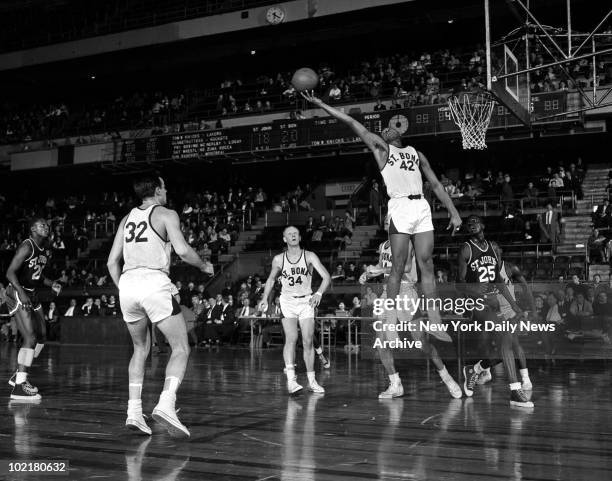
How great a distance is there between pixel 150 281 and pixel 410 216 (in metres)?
3.05

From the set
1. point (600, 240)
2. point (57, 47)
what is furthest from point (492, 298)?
point (57, 47)

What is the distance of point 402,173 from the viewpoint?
746 centimetres

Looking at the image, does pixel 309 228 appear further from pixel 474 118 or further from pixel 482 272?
pixel 482 272

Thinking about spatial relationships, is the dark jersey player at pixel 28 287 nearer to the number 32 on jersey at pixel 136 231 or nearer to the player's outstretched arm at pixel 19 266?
the player's outstretched arm at pixel 19 266

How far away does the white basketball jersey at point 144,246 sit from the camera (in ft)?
18.1

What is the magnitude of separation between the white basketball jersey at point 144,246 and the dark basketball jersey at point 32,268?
A: 3365 millimetres

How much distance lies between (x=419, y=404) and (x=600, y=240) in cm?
1233

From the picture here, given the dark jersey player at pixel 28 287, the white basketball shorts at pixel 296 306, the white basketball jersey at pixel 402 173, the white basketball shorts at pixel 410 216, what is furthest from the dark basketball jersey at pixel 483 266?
the dark jersey player at pixel 28 287

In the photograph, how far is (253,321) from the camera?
747 inches

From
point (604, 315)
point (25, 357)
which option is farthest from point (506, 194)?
point (25, 357)

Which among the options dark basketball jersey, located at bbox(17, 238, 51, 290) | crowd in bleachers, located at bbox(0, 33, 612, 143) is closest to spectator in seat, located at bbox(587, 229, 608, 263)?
crowd in bleachers, located at bbox(0, 33, 612, 143)

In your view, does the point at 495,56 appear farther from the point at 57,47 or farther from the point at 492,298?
the point at 57,47

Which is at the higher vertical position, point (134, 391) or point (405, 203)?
point (405, 203)

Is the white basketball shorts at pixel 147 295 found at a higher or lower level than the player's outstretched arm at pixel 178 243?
lower
